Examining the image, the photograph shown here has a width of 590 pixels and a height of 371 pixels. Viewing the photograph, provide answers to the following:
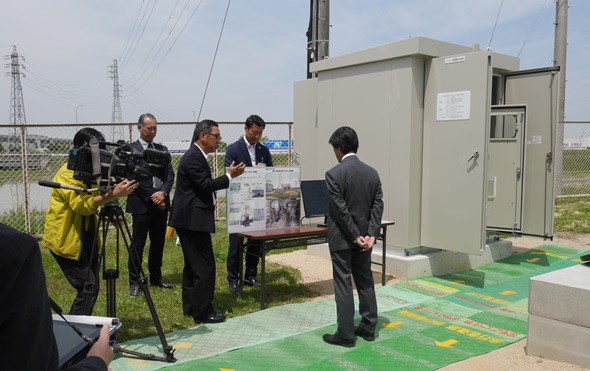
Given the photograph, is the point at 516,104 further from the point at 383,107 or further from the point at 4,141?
the point at 4,141

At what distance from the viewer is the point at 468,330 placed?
180 inches

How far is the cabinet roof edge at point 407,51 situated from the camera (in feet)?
19.5

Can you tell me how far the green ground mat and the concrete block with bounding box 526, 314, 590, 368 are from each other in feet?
1.17

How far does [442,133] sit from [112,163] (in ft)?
13.2

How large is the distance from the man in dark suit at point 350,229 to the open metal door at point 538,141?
4060mm

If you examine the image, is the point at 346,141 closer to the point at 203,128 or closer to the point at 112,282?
the point at 203,128

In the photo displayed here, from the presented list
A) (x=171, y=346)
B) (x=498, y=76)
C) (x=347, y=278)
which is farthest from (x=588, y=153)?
(x=171, y=346)

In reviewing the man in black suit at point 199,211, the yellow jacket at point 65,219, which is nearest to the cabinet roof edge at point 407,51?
the man in black suit at point 199,211

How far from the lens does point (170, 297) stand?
5.45 metres

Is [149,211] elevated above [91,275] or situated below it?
above

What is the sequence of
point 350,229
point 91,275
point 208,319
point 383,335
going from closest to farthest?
point 91,275 → point 350,229 → point 383,335 → point 208,319

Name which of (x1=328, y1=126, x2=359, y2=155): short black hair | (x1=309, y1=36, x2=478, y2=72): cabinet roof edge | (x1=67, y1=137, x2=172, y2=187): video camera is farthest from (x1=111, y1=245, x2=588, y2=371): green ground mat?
(x1=309, y1=36, x2=478, y2=72): cabinet roof edge

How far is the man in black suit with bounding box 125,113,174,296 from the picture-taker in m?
5.57

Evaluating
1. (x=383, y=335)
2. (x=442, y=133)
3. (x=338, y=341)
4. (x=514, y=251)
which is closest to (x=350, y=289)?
(x=338, y=341)
